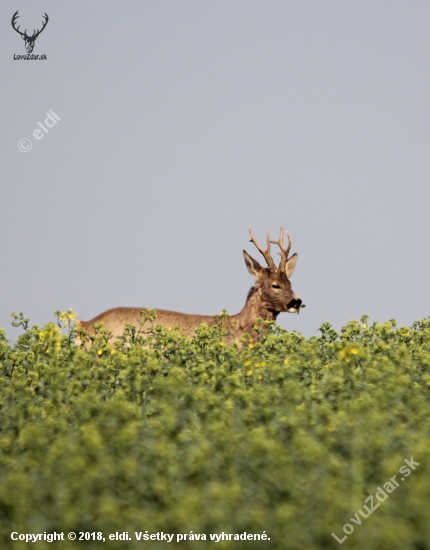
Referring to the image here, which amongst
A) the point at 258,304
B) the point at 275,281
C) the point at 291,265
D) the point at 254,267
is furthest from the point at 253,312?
the point at 291,265

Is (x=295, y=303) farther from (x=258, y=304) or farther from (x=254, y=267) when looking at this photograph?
(x=254, y=267)

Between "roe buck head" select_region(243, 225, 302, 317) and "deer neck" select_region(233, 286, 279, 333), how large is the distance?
37 millimetres

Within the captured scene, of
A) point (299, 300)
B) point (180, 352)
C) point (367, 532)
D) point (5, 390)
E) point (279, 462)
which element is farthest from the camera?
point (299, 300)

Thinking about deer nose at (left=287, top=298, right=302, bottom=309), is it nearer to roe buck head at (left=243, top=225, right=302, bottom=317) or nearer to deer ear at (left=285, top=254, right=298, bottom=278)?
roe buck head at (left=243, top=225, right=302, bottom=317)

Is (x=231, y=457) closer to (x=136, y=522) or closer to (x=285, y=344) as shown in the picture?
(x=136, y=522)

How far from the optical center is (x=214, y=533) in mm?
4582

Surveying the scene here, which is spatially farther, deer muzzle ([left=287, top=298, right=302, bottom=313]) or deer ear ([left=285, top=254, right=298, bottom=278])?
deer ear ([left=285, top=254, right=298, bottom=278])

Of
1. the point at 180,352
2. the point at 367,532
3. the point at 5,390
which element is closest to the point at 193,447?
the point at 367,532

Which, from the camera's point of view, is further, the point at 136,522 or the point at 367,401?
the point at 367,401

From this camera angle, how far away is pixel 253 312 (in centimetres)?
1730

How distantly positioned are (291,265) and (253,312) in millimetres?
1313

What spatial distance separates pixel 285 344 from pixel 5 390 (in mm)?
4172

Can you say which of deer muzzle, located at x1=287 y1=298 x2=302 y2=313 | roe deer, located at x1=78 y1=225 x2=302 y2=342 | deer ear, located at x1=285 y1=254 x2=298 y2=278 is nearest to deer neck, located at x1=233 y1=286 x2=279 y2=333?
roe deer, located at x1=78 y1=225 x2=302 y2=342

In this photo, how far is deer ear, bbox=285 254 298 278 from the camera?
18.0 m
